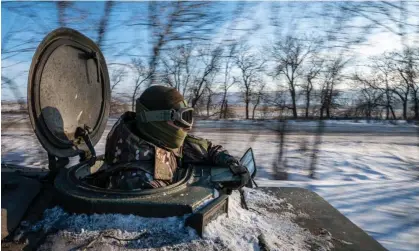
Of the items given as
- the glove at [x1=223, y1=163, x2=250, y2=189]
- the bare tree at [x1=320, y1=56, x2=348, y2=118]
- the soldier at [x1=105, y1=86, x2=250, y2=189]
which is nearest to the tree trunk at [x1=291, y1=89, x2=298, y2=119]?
the bare tree at [x1=320, y1=56, x2=348, y2=118]

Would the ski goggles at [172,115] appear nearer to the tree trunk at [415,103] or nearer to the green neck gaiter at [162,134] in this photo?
the green neck gaiter at [162,134]

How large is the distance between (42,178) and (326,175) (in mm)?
6938

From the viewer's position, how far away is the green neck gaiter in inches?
103

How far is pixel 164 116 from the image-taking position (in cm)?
255

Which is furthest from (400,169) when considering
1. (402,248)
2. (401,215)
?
(402,248)

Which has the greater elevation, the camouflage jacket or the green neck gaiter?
the green neck gaiter

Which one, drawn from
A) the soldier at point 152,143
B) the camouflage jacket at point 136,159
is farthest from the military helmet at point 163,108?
the camouflage jacket at point 136,159

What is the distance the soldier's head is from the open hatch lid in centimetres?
62

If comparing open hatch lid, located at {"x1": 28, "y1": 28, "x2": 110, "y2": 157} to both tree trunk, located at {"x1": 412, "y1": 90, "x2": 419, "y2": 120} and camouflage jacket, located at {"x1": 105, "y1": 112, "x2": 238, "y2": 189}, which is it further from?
tree trunk, located at {"x1": 412, "y1": 90, "x2": 419, "y2": 120}

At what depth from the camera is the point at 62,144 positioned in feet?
9.46

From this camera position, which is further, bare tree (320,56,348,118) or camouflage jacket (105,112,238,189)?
bare tree (320,56,348,118)

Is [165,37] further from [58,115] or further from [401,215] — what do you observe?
[401,215]

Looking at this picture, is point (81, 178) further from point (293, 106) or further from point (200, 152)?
point (293, 106)

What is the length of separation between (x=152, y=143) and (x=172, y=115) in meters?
0.24
